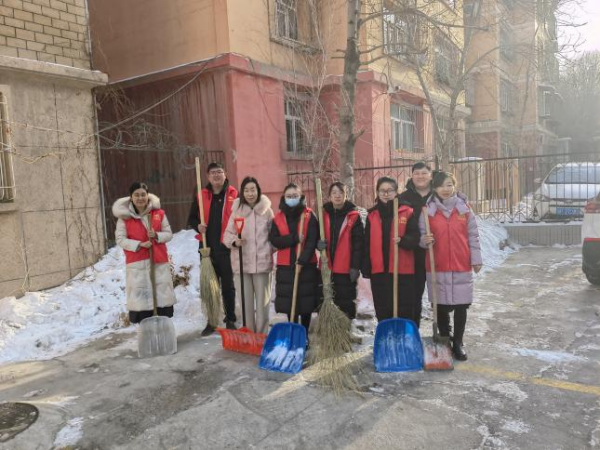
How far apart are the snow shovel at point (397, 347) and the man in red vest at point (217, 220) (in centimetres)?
191

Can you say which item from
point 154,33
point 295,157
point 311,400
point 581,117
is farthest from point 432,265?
point 581,117

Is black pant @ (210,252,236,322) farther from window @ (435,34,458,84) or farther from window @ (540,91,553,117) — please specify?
window @ (540,91,553,117)

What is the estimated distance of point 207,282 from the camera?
5.11 m

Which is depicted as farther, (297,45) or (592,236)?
(297,45)

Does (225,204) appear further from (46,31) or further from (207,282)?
(46,31)

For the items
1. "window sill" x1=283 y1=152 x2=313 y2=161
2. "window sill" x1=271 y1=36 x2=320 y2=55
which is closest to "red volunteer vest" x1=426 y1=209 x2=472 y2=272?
"window sill" x1=283 y1=152 x2=313 y2=161

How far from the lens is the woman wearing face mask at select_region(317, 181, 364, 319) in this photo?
4488mm

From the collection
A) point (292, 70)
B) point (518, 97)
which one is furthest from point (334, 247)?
point (518, 97)

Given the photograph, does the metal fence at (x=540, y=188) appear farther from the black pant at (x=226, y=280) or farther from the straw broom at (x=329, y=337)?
the straw broom at (x=329, y=337)

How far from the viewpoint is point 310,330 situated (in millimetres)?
5141

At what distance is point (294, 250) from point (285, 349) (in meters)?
0.94

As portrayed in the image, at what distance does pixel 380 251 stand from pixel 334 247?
0.47 meters

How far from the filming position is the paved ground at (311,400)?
9.94ft

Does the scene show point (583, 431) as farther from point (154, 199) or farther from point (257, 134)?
point (257, 134)
